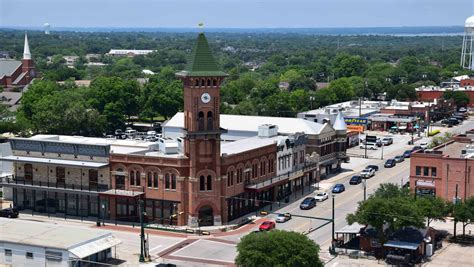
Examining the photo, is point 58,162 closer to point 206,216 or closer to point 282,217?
point 206,216

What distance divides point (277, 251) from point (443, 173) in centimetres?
3517

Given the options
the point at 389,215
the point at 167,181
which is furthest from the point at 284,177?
the point at 389,215

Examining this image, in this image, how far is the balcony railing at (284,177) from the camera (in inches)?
3169

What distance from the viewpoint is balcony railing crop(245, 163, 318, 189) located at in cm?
8049

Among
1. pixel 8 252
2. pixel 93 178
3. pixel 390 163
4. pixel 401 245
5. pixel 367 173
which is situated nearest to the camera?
pixel 8 252

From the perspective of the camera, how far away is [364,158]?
118 metres

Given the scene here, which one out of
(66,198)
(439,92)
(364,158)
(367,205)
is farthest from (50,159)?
(439,92)

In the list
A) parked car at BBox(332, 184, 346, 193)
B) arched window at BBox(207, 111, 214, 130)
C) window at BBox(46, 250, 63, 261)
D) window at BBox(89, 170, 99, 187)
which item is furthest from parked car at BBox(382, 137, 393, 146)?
window at BBox(46, 250, 63, 261)

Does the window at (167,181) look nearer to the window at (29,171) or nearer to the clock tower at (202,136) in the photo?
the clock tower at (202,136)

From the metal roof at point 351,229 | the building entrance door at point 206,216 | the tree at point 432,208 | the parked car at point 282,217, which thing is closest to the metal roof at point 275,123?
the parked car at point 282,217

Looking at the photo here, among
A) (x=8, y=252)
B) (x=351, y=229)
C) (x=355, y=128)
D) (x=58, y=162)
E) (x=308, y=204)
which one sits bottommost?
(x=355, y=128)

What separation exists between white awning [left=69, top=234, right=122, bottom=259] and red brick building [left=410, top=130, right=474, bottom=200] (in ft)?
113

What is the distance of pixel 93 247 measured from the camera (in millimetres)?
60312

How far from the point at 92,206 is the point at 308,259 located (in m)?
31.7
